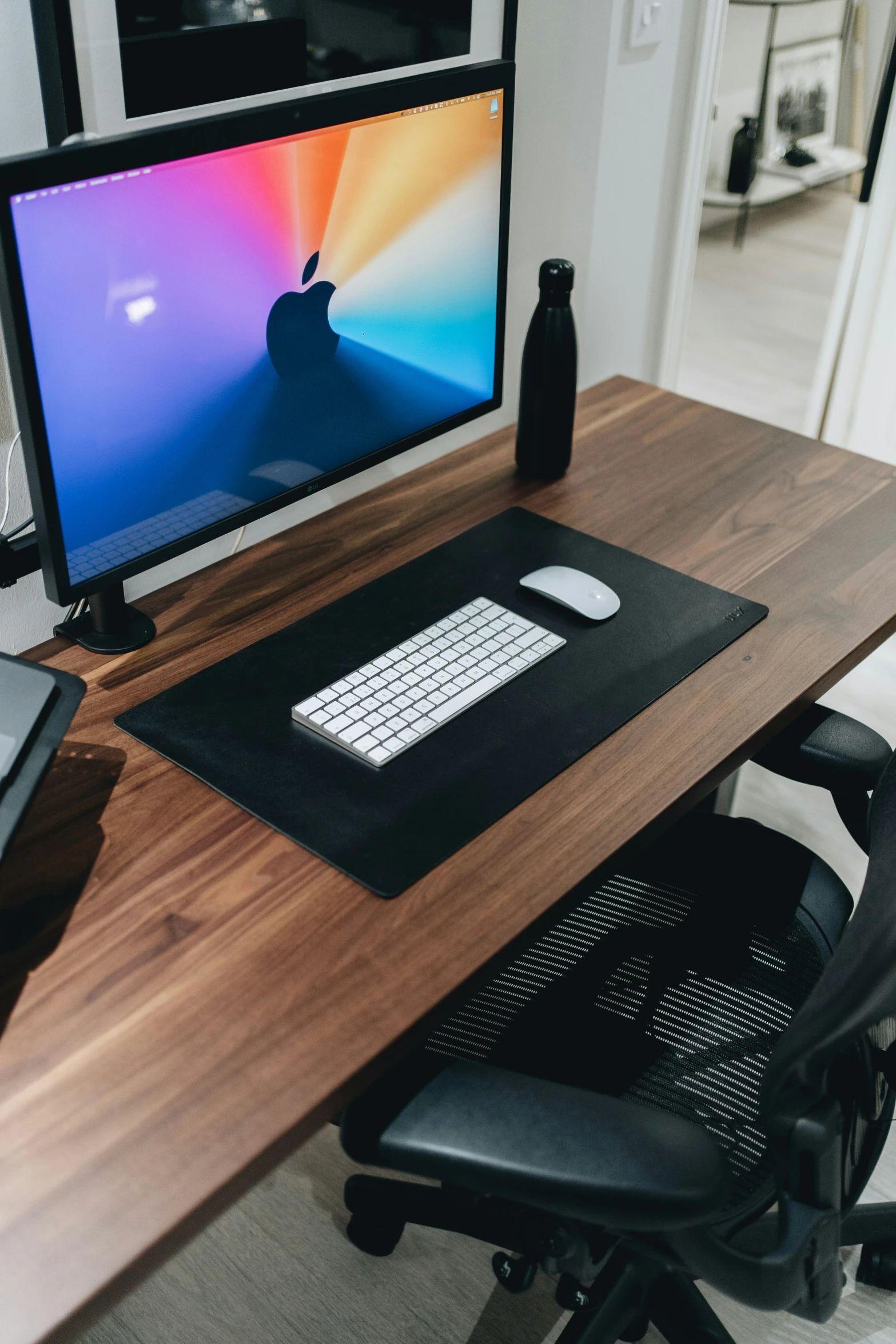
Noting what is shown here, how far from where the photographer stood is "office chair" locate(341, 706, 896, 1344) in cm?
75

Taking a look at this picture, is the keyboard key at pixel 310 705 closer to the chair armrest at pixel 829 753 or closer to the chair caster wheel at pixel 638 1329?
the chair armrest at pixel 829 753

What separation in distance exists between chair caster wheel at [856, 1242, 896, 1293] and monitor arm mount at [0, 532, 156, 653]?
1.05 meters

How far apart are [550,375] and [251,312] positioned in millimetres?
467

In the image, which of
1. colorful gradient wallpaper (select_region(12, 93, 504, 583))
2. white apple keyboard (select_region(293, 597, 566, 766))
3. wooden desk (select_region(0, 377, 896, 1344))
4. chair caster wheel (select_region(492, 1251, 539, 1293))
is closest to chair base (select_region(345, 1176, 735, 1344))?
chair caster wheel (select_region(492, 1251, 539, 1293))

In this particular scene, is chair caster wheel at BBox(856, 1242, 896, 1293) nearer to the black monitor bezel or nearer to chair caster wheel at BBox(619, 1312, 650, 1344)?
chair caster wheel at BBox(619, 1312, 650, 1344)

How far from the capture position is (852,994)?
0.69m

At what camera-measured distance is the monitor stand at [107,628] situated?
114cm

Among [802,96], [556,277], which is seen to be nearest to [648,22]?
[556,277]

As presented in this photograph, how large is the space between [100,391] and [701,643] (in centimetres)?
62

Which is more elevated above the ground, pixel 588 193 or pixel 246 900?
pixel 588 193

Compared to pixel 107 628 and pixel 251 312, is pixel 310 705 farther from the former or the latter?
pixel 251 312

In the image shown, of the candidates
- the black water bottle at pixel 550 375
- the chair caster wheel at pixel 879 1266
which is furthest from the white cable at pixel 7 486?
the chair caster wheel at pixel 879 1266

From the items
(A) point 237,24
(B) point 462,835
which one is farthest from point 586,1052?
(A) point 237,24

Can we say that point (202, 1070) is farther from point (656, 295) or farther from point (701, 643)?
point (656, 295)
